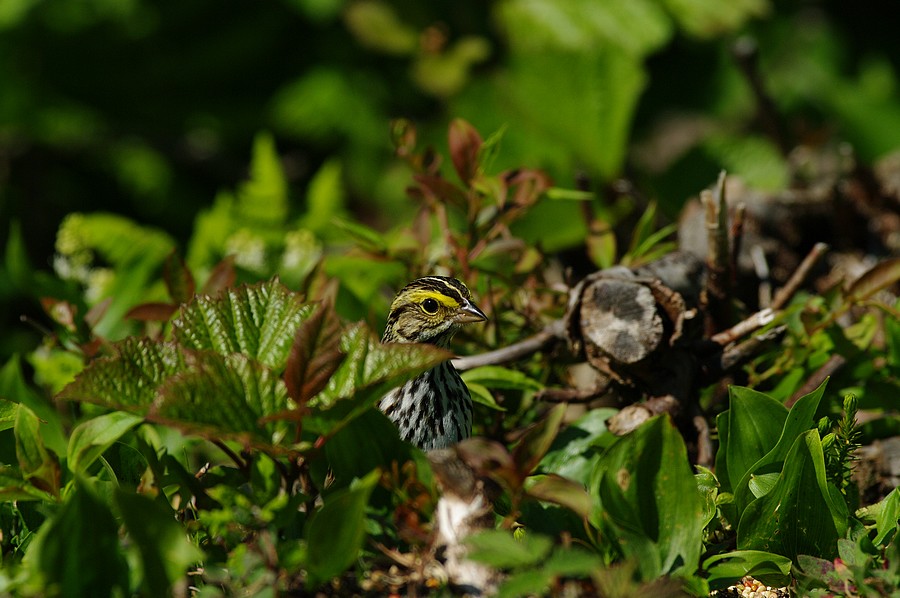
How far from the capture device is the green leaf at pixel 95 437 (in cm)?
147

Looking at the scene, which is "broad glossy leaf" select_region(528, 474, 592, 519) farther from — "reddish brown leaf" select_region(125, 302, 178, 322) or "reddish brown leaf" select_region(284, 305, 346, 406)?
"reddish brown leaf" select_region(125, 302, 178, 322)

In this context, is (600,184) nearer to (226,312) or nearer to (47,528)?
(226,312)

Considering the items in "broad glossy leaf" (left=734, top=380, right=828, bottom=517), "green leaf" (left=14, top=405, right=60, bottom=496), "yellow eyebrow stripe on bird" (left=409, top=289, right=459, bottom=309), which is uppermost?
"green leaf" (left=14, top=405, right=60, bottom=496)

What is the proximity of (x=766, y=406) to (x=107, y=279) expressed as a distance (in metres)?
1.94

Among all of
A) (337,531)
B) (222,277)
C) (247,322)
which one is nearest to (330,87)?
(222,277)

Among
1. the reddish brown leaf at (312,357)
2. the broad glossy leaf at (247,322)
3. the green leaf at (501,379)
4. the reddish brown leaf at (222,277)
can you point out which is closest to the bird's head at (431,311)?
the green leaf at (501,379)

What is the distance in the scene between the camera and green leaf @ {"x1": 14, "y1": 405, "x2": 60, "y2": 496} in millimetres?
1478

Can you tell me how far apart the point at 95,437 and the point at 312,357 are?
0.42 metres

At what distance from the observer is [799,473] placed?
1483 mm

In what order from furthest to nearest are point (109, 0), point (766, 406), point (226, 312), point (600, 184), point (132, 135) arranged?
point (132, 135)
point (109, 0)
point (600, 184)
point (766, 406)
point (226, 312)

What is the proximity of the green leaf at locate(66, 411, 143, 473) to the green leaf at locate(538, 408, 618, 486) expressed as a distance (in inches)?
27.7

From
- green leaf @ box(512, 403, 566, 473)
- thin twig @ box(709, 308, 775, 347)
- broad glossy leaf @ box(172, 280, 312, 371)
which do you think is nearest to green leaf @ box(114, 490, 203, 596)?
broad glossy leaf @ box(172, 280, 312, 371)

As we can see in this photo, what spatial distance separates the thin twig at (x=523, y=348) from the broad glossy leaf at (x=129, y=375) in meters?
0.70

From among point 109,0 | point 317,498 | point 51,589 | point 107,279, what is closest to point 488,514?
point 317,498
